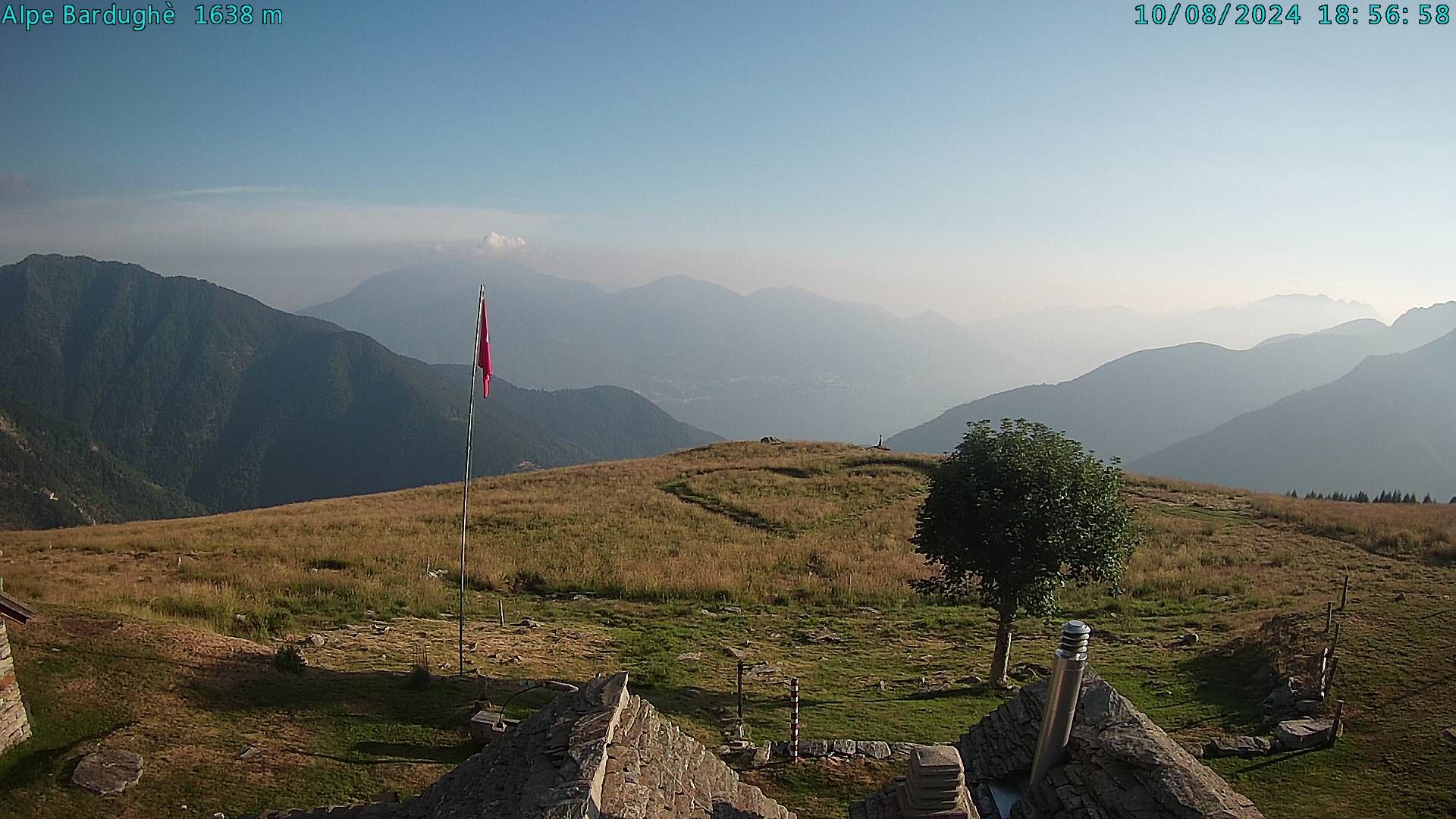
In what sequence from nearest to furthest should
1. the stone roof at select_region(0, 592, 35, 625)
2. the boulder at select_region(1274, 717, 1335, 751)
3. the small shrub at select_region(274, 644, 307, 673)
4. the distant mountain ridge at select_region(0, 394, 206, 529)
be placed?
the stone roof at select_region(0, 592, 35, 625) < the boulder at select_region(1274, 717, 1335, 751) < the small shrub at select_region(274, 644, 307, 673) < the distant mountain ridge at select_region(0, 394, 206, 529)

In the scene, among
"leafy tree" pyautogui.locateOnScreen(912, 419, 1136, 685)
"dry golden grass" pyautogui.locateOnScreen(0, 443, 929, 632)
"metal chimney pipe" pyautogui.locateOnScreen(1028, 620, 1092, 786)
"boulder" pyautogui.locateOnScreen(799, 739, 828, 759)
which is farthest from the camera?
"dry golden grass" pyautogui.locateOnScreen(0, 443, 929, 632)

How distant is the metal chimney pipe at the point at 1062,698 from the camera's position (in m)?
6.87

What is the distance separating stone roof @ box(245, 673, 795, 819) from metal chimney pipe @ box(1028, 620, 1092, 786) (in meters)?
2.80

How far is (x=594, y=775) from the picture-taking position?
280 inches

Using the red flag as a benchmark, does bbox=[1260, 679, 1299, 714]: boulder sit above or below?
below

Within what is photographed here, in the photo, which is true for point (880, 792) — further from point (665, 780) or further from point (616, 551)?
point (616, 551)

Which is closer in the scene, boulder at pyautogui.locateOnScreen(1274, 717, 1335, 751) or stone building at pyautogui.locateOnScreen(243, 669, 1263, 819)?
stone building at pyautogui.locateOnScreen(243, 669, 1263, 819)

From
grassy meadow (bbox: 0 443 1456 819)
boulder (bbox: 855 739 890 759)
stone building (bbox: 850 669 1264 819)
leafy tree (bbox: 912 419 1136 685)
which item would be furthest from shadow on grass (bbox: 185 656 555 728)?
leafy tree (bbox: 912 419 1136 685)

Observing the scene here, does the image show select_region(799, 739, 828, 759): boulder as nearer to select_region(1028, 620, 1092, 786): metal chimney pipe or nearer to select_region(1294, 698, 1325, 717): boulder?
select_region(1028, 620, 1092, 786): metal chimney pipe

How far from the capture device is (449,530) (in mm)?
30750

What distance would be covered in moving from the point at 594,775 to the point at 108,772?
330 inches

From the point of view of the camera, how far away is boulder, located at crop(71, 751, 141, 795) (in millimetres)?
10586

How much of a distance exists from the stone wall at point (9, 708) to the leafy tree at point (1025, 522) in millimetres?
15796

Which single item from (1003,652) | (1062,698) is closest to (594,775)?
(1062,698)
